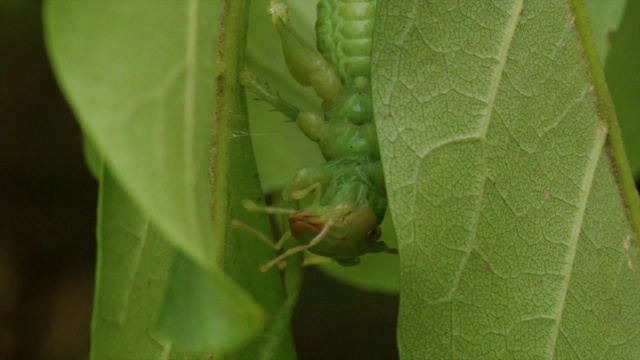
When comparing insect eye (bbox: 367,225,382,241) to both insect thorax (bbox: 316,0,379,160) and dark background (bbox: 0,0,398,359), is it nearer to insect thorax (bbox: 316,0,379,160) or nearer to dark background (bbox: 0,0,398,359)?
insect thorax (bbox: 316,0,379,160)

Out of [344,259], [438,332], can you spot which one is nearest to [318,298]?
[344,259]

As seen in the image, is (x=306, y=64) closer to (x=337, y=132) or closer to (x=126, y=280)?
(x=337, y=132)

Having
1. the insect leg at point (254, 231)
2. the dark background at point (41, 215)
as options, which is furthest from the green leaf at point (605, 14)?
the dark background at point (41, 215)

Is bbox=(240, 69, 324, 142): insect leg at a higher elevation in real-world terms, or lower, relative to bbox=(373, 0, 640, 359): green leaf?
lower

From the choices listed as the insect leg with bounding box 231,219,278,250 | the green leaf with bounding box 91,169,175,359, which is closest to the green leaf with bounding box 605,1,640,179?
the insect leg with bounding box 231,219,278,250

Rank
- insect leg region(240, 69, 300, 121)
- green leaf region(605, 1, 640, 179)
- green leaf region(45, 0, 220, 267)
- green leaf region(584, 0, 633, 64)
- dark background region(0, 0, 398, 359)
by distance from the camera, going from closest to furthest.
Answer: green leaf region(45, 0, 220, 267) < insect leg region(240, 69, 300, 121) < green leaf region(584, 0, 633, 64) < green leaf region(605, 1, 640, 179) < dark background region(0, 0, 398, 359)

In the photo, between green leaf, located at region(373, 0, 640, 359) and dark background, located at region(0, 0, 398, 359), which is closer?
green leaf, located at region(373, 0, 640, 359)

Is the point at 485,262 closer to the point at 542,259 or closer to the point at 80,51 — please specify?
the point at 542,259

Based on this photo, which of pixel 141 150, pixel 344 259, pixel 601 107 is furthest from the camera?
→ pixel 344 259

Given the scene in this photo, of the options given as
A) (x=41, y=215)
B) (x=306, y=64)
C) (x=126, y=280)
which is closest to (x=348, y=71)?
(x=306, y=64)
